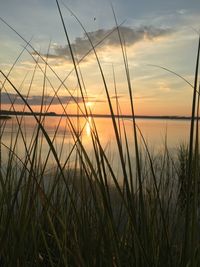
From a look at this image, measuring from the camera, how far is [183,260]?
3.34ft

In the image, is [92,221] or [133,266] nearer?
[133,266]

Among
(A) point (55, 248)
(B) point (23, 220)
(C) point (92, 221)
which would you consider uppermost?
(B) point (23, 220)

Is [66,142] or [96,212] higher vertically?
[96,212]

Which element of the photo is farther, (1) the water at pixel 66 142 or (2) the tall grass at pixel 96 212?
(1) the water at pixel 66 142

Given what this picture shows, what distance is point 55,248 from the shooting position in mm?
2174

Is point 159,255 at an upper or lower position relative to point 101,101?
lower

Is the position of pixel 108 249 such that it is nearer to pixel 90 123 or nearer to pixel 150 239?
pixel 150 239

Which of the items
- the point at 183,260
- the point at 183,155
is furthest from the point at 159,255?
the point at 183,155

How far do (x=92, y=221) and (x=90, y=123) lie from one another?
1015mm

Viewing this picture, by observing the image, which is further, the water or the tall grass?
the water

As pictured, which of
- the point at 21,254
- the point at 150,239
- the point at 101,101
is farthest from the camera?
the point at 101,101

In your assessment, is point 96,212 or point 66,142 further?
point 66,142

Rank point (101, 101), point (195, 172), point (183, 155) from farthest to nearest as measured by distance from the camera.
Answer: point (183, 155) → point (101, 101) → point (195, 172)

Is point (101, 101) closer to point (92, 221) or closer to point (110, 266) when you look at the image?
point (92, 221)
